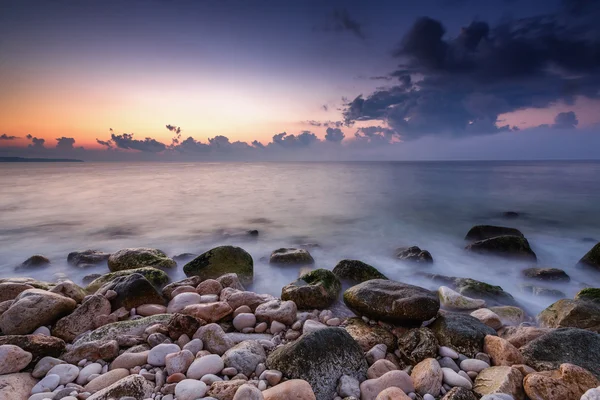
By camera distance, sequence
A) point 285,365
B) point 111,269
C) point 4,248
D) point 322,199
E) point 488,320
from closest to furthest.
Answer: point 285,365 → point 488,320 → point 111,269 → point 4,248 → point 322,199

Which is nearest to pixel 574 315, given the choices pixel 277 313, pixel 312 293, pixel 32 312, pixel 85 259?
pixel 312 293

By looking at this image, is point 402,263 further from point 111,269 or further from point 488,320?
point 111,269

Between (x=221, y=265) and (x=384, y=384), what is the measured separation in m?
3.77

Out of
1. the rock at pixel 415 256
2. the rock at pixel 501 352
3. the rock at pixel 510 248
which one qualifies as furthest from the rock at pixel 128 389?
the rock at pixel 510 248

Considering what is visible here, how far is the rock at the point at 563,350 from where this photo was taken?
2.81m

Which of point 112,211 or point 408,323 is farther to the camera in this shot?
point 112,211

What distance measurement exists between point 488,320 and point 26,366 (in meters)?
4.70

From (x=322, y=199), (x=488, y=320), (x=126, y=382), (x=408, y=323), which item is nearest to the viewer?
(x=126, y=382)

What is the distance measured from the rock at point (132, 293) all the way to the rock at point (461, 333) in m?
3.34

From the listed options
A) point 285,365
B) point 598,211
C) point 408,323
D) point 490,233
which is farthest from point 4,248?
point 598,211

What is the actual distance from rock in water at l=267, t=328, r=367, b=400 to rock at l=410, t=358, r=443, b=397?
1.42 ft

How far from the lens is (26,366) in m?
2.70

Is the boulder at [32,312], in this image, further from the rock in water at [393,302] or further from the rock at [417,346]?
the rock at [417,346]

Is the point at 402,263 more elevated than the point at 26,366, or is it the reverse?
the point at 26,366
